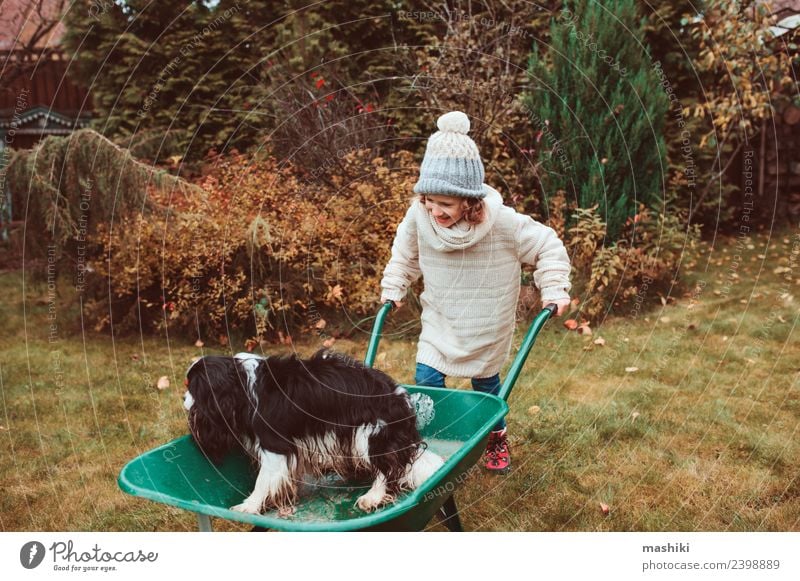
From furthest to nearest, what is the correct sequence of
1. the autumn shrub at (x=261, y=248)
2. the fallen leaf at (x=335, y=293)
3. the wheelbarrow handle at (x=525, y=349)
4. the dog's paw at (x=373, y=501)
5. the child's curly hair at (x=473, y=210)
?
the autumn shrub at (x=261, y=248) < the fallen leaf at (x=335, y=293) < the child's curly hair at (x=473, y=210) < the wheelbarrow handle at (x=525, y=349) < the dog's paw at (x=373, y=501)

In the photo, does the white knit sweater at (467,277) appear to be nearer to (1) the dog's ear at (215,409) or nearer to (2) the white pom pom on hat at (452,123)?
(2) the white pom pom on hat at (452,123)

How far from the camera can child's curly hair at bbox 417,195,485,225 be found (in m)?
2.46

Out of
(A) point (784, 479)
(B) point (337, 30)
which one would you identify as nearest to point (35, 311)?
(B) point (337, 30)

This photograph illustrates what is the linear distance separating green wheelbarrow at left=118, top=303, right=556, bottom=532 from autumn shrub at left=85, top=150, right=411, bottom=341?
1.90 m

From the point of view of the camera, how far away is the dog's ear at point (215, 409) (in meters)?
1.98

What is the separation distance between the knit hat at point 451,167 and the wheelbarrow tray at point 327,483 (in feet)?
2.19

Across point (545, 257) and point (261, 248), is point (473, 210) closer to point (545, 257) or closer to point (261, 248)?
point (545, 257)

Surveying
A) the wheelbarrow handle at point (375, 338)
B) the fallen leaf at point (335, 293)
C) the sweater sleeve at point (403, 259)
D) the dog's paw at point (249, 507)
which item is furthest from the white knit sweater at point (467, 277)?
the fallen leaf at point (335, 293)

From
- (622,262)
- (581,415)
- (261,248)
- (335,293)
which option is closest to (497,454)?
(581,415)

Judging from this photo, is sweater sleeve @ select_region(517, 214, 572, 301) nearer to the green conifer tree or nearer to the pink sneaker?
the pink sneaker

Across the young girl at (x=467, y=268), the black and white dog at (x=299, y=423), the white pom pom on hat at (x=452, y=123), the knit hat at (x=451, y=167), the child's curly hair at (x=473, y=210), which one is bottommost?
the black and white dog at (x=299, y=423)
